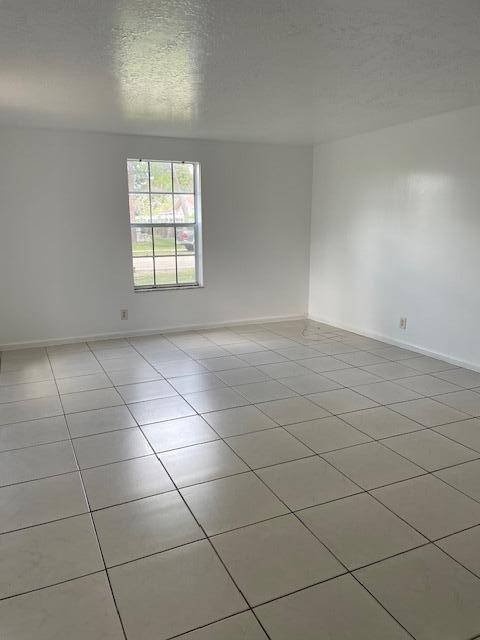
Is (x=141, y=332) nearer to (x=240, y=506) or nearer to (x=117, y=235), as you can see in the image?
(x=117, y=235)

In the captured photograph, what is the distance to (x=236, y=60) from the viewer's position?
2.68 metres

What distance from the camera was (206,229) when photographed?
5.50 m

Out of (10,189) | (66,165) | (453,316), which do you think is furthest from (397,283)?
(10,189)

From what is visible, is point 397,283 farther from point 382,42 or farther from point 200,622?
point 200,622

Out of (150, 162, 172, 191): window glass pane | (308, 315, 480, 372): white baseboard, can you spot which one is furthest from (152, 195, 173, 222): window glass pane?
(308, 315, 480, 372): white baseboard

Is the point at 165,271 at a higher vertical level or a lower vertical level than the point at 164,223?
lower

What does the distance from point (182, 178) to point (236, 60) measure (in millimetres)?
2806

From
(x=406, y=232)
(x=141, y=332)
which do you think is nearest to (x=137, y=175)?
(x=141, y=332)

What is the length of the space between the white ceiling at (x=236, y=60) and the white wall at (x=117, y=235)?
567mm

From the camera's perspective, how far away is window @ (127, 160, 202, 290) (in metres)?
5.24

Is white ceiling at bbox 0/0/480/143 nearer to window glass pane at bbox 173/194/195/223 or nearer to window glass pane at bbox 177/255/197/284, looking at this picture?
window glass pane at bbox 173/194/195/223

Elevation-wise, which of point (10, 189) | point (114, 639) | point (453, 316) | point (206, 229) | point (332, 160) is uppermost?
point (332, 160)

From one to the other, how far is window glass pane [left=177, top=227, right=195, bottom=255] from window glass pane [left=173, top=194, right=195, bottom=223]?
0.11 meters

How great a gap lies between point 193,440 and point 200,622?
1.29 m
